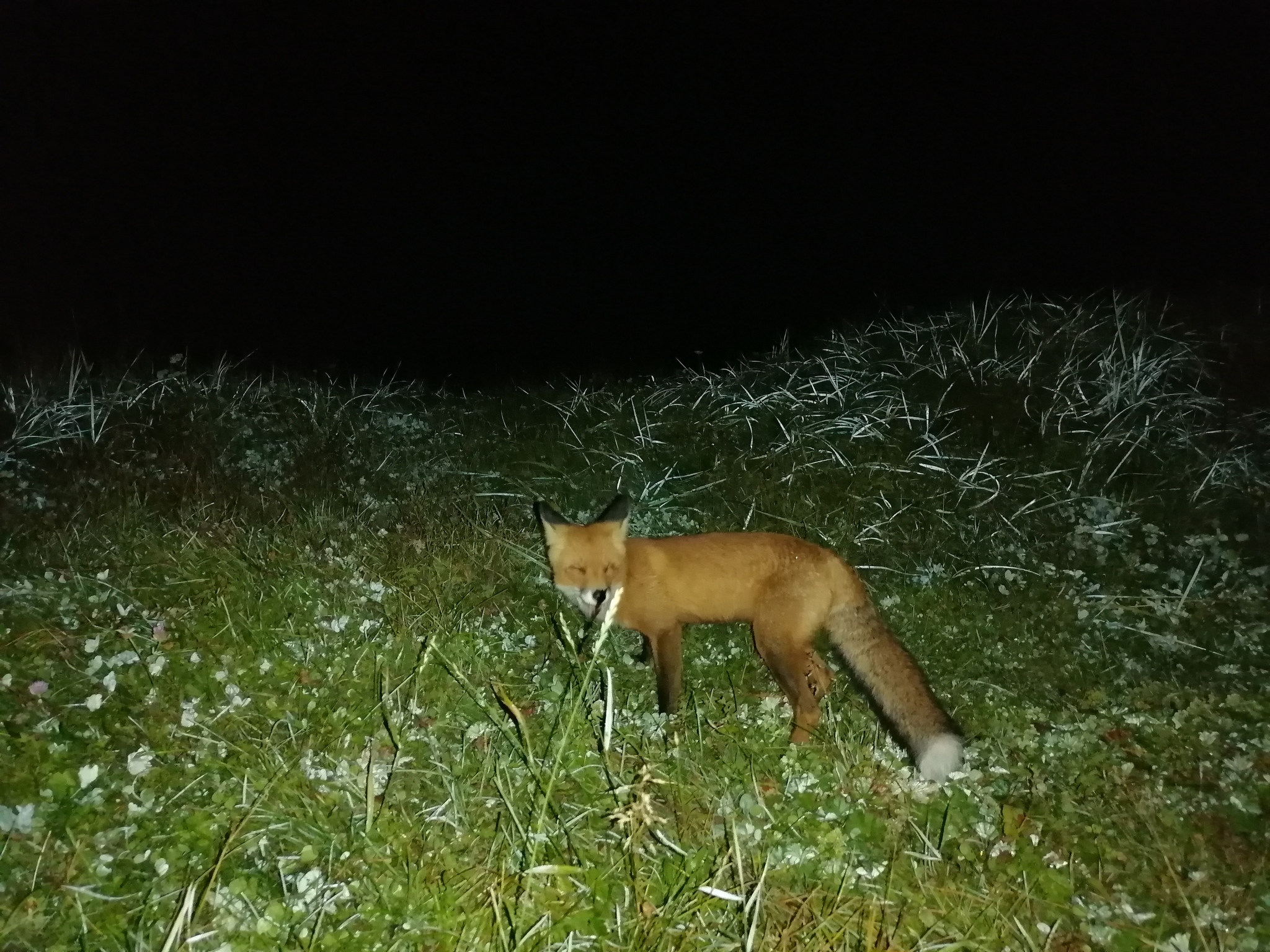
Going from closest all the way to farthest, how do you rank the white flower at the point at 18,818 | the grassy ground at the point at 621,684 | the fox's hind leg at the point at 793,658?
1. the grassy ground at the point at 621,684
2. the white flower at the point at 18,818
3. the fox's hind leg at the point at 793,658

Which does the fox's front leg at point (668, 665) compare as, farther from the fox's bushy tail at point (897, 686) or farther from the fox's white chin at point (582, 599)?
the fox's bushy tail at point (897, 686)

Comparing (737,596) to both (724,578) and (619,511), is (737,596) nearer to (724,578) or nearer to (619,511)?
(724,578)

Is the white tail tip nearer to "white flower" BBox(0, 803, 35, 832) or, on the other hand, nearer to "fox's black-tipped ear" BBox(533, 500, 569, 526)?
"fox's black-tipped ear" BBox(533, 500, 569, 526)

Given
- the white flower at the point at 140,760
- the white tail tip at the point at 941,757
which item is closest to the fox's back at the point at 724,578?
the white tail tip at the point at 941,757

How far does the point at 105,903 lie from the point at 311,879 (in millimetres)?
567

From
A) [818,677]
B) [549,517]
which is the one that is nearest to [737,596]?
[818,677]

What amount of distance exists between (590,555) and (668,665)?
585mm

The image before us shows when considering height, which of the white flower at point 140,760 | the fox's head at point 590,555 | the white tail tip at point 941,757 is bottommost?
the white flower at point 140,760

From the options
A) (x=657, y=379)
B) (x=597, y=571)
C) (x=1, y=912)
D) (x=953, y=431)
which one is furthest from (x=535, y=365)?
(x=1, y=912)

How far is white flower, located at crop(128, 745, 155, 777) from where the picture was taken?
265cm

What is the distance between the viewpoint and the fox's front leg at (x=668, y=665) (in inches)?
127

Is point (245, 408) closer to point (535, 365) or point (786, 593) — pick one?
point (535, 365)

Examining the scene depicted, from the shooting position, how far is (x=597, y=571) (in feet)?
10.4

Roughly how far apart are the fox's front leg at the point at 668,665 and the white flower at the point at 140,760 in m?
1.89
